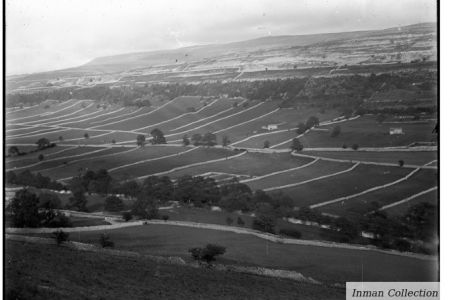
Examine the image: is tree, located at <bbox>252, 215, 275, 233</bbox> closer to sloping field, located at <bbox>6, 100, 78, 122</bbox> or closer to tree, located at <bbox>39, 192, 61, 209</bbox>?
tree, located at <bbox>39, 192, 61, 209</bbox>

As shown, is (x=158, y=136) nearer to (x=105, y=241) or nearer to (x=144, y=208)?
(x=144, y=208)

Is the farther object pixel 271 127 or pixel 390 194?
pixel 271 127

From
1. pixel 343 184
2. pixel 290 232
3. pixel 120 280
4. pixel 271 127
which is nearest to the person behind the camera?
pixel 120 280

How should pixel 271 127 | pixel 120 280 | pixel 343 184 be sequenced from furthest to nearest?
1. pixel 271 127
2. pixel 343 184
3. pixel 120 280

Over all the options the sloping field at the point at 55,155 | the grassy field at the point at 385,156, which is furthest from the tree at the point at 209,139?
the sloping field at the point at 55,155

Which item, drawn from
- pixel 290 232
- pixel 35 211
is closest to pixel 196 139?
pixel 290 232

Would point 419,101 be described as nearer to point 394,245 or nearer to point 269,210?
point 394,245

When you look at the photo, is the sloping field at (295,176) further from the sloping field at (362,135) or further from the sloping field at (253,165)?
the sloping field at (362,135)
